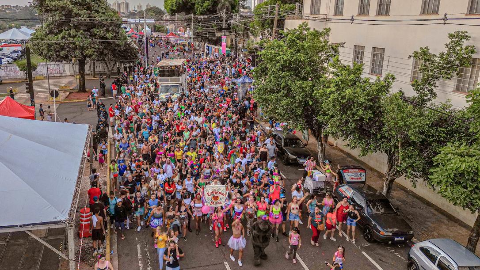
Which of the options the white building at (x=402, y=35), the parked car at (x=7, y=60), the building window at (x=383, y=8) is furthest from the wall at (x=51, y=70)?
the building window at (x=383, y=8)

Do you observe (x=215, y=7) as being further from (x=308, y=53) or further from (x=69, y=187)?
(x=69, y=187)

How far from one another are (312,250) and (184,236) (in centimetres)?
426

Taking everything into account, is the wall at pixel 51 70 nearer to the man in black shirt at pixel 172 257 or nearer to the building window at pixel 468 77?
the building window at pixel 468 77

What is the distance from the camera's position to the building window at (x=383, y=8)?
20578 millimetres

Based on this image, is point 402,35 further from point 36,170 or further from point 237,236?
point 36,170

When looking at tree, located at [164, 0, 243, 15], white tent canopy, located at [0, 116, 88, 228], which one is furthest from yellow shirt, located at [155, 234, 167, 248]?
tree, located at [164, 0, 243, 15]

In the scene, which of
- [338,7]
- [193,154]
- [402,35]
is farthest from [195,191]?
[338,7]

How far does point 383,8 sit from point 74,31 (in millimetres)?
26918

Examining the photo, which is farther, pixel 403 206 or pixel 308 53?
pixel 308 53

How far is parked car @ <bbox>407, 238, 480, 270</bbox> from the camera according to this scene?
10.4 m

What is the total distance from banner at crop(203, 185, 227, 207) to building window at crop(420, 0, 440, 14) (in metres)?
12.7

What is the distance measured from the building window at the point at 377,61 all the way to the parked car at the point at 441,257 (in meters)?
11.8

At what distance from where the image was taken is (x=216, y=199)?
43.1 feet

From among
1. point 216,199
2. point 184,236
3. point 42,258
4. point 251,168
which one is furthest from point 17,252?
point 251,168
